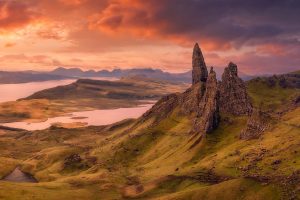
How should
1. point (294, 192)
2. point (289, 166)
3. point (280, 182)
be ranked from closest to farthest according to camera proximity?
point (294, 192) < point (280, 182) < point (289, 166)

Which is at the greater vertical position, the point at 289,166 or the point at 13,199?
the point at 289,166

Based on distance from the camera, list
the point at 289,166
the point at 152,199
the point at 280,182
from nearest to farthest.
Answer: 1. the point at 280,182
2. the point at 289,166
3. the point at 152,199

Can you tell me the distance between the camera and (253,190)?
17050 cm

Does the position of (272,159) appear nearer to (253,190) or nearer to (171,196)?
(253,190)

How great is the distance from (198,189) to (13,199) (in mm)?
93726

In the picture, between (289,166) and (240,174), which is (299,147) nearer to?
(289,166)

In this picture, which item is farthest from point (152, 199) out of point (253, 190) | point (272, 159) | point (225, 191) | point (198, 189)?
point (272, 159)

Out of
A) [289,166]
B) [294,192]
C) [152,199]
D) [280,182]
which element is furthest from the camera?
[152,199]

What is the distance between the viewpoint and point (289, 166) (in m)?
182

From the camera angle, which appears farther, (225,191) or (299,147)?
(299,147)

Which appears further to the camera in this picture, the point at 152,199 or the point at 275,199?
the point at 152,199

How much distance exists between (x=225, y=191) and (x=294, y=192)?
103 feet

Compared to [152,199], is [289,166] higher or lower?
higher

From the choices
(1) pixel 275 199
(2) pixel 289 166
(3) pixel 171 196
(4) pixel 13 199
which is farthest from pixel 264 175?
(4) pixel 13 199
